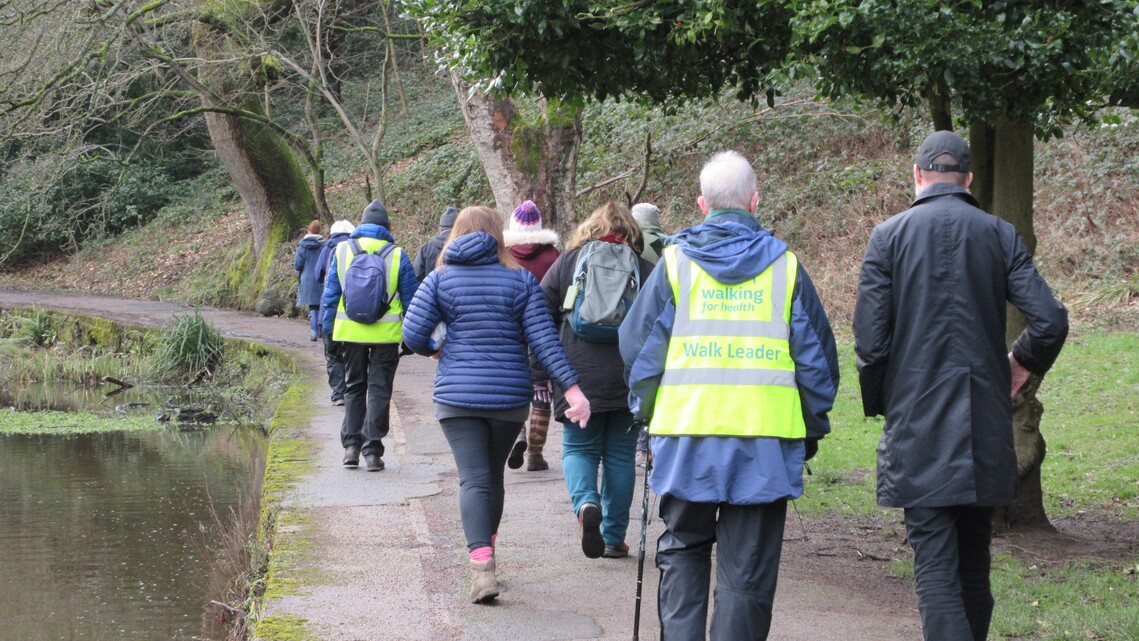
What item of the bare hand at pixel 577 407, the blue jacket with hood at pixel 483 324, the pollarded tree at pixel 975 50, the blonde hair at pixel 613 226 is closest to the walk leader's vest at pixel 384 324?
the blonde hair at pixel 613 226

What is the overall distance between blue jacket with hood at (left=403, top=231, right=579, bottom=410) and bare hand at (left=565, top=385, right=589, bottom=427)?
0.36 feet

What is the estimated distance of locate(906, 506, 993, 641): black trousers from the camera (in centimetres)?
412

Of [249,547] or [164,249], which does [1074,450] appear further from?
[164,249]

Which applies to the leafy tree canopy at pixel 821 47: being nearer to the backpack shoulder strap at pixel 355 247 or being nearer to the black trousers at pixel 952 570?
the black trousers at pixel 952 570

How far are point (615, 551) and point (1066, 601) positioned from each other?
2.12 m

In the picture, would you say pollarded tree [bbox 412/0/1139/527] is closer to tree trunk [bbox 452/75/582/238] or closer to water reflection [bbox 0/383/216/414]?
tree trunk [bbox 452/75/582/238]

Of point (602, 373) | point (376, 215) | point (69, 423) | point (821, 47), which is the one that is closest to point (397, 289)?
point (376, 215)

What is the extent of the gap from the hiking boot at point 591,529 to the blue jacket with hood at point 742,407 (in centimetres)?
159

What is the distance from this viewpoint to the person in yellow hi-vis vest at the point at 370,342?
8.33 meters

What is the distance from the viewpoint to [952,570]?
4.16 m

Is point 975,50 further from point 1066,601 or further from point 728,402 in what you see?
point 1066,601

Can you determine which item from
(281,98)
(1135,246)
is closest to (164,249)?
(281,98)

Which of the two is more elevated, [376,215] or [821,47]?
[821,47]

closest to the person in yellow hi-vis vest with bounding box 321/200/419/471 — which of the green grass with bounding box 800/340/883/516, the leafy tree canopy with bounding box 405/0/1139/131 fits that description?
the leafy tree canopy with bounding box 405/0/1139/131
